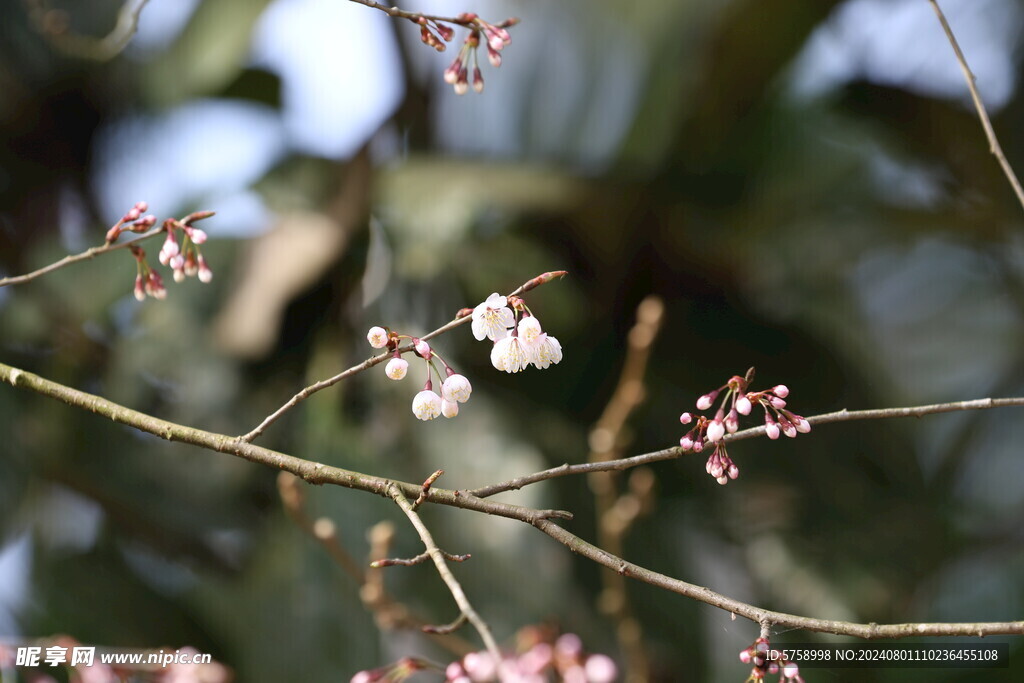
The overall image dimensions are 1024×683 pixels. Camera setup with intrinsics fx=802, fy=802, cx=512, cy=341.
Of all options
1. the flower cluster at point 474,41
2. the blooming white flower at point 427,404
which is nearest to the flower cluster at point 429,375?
the blooming white flower at point 427,404

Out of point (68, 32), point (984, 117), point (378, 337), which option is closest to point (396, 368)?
point (378, 337)

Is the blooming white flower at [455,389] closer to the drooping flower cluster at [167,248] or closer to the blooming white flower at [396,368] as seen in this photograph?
the blooming white flower at [396,368]

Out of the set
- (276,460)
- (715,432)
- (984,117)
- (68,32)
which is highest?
(984,117)

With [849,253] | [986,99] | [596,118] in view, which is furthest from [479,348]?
[986,99]

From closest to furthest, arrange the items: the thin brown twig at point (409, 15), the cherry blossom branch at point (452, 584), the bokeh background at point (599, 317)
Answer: the cherry blossom branch at point (452, 584), the thin brown twig at point (409, 15), the bokeh background at point (599, 317)

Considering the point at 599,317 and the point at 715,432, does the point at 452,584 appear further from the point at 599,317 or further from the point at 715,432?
the point at 599,317

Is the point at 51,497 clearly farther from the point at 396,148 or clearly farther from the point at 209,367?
the point at 396,148
